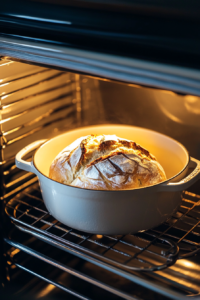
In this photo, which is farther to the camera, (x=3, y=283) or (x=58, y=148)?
(x=58, y=148)

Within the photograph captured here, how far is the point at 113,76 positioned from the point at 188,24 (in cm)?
14

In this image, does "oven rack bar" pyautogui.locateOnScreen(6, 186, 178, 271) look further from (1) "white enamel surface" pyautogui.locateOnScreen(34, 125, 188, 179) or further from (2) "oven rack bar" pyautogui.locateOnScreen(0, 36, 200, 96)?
(2) "oven rack bar" pyautogui.locateOnScreen(0, 36, 200, 96)

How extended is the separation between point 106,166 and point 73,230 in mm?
273

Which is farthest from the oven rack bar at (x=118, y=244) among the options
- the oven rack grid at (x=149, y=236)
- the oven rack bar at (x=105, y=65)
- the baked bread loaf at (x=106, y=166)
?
the oven rack bar at (x=105, y=65)

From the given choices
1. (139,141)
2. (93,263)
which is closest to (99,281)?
(93,263)

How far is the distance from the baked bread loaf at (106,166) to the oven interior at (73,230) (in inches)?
5.1

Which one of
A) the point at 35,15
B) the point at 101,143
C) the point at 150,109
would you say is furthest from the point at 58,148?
the point at 35,15

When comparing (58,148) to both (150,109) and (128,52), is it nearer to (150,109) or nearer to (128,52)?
(150,109)

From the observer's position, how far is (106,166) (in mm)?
727

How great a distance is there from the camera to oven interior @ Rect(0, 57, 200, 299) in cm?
76

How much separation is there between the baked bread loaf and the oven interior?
0.13 m

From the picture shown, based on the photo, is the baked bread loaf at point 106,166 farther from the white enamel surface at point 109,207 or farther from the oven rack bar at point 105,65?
the oven rack bar at point 105,65

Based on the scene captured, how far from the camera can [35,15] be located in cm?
60

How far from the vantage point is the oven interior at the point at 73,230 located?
762 millimetres
